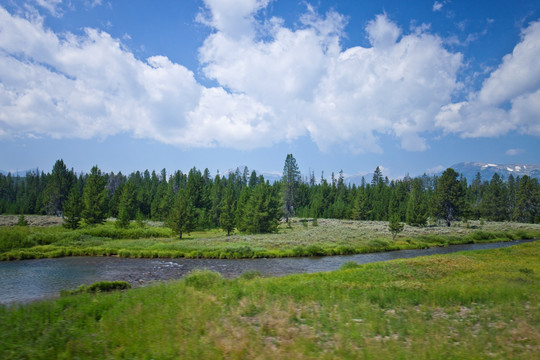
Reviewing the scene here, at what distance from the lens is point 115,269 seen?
2898cm

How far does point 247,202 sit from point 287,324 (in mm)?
57743

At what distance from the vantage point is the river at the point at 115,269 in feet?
72.8

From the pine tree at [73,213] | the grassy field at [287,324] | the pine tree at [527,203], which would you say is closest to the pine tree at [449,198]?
the pine tree at [527,203]

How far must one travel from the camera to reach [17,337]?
7.89m

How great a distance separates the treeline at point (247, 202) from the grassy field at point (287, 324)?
41.6 m

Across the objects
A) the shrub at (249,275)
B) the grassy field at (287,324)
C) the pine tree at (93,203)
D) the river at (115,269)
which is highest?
the pine tree at (93,203)

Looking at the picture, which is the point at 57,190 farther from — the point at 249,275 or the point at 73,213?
the point at 249,275

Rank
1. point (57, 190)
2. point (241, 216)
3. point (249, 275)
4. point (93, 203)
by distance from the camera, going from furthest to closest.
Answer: point (57, 190) → point (241, 216) → point (93, 203) → point (249, 275)

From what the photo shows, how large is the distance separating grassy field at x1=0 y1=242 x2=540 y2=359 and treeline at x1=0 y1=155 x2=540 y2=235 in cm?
4156

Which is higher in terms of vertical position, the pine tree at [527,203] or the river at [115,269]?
the pine tree at [527,203]

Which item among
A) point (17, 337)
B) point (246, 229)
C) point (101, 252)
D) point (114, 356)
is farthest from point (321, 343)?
point (246, 229)

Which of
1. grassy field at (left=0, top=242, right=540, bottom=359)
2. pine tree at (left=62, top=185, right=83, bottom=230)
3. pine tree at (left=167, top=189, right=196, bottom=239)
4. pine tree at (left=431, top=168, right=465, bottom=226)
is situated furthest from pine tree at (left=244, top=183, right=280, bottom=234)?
grassy field at (left=0, top=242, right=540, bottom=359)

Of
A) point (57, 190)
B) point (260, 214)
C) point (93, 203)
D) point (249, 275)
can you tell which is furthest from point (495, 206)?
point (57, 190)

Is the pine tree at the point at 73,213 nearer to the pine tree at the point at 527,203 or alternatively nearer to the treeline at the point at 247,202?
the treeline at the point at 247,202
